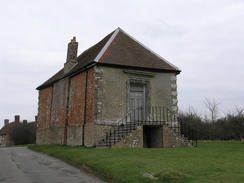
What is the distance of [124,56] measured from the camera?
53.1ft

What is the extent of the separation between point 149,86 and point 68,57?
734 centimetres

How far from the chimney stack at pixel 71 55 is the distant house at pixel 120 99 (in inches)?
29.9

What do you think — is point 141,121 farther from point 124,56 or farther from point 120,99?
point 124,56

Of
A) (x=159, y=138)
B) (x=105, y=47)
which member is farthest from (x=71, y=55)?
(x=159, y=138)

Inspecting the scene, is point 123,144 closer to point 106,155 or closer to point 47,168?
point 106,155

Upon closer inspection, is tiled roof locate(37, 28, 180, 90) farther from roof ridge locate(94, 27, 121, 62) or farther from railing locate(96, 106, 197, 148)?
railing locate(96, 106, 197, 148)

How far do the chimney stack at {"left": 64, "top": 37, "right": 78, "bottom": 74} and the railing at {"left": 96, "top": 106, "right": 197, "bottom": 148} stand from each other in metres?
6.72

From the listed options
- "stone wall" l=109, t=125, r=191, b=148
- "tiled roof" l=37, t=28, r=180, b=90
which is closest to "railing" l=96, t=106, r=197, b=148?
"stone wall" l=109, t=125, r=191, b=148

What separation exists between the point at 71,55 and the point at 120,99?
6763 mm

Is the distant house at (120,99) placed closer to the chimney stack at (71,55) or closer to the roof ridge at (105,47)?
the roof ridge at (105,47)

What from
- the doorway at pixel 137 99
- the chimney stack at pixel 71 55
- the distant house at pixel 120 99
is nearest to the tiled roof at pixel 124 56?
the distant house at pixel 120 99

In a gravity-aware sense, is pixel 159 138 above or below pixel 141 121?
below

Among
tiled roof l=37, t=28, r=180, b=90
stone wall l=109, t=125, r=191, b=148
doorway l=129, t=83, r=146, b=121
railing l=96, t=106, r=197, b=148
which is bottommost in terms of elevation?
stone wall l=109, t=125, r=191, b=148

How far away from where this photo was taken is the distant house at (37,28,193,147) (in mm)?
14273
